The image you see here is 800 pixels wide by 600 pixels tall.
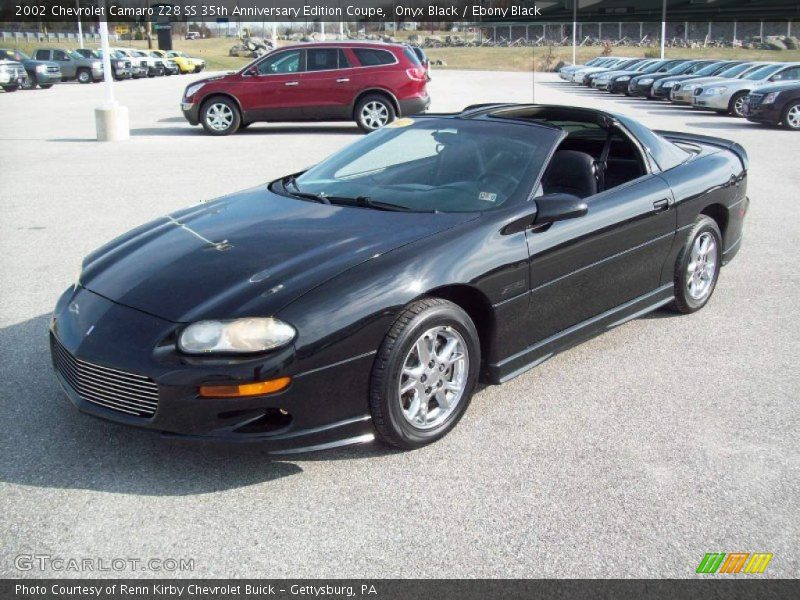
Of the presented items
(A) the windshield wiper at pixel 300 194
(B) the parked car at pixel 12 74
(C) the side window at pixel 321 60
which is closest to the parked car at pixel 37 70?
(B) the parked car at pixel 12 74

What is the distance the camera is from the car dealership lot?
3004 mm

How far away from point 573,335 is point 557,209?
0.74 metres

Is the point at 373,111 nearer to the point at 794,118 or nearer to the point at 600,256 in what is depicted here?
the point at 794,118

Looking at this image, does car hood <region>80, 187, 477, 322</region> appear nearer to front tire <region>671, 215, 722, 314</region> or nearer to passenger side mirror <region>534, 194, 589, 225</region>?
passenger side mirror <region>534, 194, 589, 225</region>

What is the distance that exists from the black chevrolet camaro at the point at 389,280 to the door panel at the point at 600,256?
1 cm

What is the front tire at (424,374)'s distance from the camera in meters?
3.55

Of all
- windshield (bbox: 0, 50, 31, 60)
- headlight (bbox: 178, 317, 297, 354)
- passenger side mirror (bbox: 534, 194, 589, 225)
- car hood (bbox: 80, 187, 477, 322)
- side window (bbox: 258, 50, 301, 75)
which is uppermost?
windshield (bbox: 0, 50, 31, 60)

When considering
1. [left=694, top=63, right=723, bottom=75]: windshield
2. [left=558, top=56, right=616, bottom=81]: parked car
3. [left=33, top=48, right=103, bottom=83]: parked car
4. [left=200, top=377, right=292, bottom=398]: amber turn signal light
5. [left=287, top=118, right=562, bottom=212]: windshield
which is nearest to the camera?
[left=200, top=377, right=292, bottom=398]: amber turn signal light

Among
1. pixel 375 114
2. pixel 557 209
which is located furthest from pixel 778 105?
pixel 557 209

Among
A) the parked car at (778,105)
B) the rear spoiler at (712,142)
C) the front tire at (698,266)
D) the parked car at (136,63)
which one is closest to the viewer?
the front tire at (698,266)

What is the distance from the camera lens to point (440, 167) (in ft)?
15.5

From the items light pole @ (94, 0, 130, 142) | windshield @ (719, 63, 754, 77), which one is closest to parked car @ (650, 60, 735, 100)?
windshield @ (719, 63, 754, 77)

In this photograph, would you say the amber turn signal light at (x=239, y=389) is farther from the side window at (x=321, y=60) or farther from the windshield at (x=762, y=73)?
the windshield at (x=762, y=73)

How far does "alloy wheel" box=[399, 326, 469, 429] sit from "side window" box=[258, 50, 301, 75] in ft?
46.4
